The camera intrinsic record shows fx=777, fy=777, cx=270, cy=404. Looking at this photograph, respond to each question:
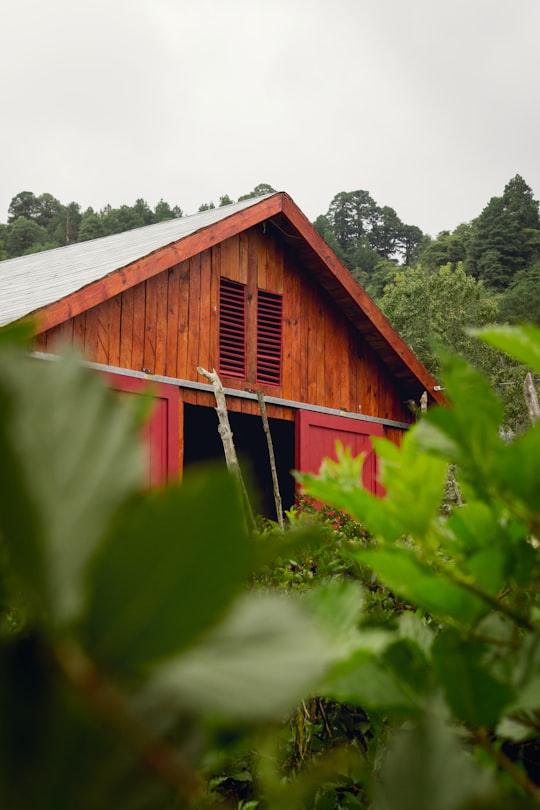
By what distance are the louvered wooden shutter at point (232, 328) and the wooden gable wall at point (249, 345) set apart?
0.13m

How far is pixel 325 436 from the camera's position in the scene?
10508 mm

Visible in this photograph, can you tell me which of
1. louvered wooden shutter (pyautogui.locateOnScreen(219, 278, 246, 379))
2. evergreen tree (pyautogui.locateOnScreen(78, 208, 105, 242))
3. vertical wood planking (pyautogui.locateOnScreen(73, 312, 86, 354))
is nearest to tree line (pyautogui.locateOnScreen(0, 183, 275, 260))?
evergreen tree (pyautogui.locateOnScreen(78, 208, 105, 242))

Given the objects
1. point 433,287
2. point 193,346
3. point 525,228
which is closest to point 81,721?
point 193,346

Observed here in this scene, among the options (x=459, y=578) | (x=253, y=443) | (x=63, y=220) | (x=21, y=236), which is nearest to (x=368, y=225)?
(x=63, y=220)

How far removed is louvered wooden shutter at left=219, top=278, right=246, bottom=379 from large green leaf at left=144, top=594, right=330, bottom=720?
31.0 feet

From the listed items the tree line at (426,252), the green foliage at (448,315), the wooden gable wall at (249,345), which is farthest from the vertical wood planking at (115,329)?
the green foliage at (448,315)

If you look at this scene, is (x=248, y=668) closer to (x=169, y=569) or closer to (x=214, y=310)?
(x=169, y=569)

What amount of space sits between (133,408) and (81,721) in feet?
0.26

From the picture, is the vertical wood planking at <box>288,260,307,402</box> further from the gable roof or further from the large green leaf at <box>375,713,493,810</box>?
the large green leaf at <box>375,713,493,810</box>

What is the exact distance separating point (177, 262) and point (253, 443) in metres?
4.62

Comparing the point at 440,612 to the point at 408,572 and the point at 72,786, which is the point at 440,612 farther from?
the point at 72,786

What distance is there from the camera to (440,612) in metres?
0.39

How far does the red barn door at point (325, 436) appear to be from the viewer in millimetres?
10141

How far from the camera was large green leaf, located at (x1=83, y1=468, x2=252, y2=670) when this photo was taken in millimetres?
182
